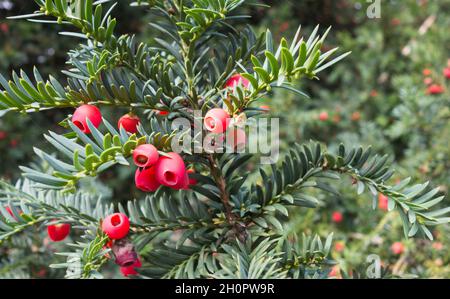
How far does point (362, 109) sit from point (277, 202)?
4.71 feet

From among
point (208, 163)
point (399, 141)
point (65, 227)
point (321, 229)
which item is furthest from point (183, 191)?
point (399, 141)

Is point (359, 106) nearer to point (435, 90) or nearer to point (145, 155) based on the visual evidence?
point (435, 90)

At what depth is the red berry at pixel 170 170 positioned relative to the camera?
1.86 ft

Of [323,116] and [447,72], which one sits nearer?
[447,72]

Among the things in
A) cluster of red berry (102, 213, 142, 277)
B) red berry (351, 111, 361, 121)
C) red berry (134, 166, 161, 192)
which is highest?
red berry (351, 111, 361, 121)

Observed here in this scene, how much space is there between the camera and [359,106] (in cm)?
200

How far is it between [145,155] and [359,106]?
1.59 metres

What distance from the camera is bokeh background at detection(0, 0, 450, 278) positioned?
1.38 metres

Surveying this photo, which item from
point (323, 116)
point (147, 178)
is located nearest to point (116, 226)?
point (147, 178)

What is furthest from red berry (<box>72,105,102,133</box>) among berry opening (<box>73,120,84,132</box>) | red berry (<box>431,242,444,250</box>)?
red berry (<box>431,242,444,250</box>)

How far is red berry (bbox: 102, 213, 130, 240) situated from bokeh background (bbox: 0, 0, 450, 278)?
54 cm

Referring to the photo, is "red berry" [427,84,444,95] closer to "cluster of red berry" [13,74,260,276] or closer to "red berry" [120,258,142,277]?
"cluster of red berry" [13,74,260,276]

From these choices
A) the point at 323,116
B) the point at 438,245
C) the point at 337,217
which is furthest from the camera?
the point at 323,116

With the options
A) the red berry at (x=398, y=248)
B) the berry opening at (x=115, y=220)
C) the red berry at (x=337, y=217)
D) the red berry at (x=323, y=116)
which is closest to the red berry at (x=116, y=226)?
the berry opening at (x=115, y=220)
